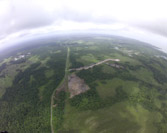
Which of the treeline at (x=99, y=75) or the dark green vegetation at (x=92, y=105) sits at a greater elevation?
the treeline at (x=99, y=75)

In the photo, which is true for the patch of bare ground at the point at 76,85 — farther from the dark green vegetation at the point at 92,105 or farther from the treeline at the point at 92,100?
the treeline at the point at 92,100

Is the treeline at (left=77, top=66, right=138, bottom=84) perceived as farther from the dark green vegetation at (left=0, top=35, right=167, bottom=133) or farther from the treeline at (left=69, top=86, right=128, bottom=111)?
the treeline at (left=69, top=86, right=128, bottom=111)

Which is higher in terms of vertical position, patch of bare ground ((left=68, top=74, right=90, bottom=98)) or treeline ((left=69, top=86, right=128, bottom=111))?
patch of bare ground ((left=68, top=74, right=90, bottom=98))

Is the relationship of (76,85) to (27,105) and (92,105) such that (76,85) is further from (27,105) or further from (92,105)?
(27,105)

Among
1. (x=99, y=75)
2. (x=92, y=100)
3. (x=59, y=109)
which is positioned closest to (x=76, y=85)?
(x=92, y=100)

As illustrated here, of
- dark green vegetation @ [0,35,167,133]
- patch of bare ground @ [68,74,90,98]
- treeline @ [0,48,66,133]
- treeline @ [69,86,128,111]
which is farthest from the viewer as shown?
patch of bare ground @ [68,74,90,98]

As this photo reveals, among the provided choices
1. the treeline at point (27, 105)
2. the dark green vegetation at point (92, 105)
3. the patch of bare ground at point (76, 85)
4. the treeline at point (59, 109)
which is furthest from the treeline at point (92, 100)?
the treeline at point (27, 105)

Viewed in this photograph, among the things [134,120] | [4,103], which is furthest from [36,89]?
[134,120]

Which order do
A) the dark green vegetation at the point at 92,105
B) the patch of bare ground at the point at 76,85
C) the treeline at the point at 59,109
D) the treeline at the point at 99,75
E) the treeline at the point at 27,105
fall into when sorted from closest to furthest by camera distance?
the dark green vegetation at the point at 92,105, the treeline at the point at 59,109, the treeline at the point at 27,105, the patch of bare ground at the point at 76,85, the treeline at the point at 99,75

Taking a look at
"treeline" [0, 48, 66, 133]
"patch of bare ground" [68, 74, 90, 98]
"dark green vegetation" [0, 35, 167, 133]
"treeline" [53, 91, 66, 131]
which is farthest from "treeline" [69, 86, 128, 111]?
"treeline" [0, 48, 66, 133]
